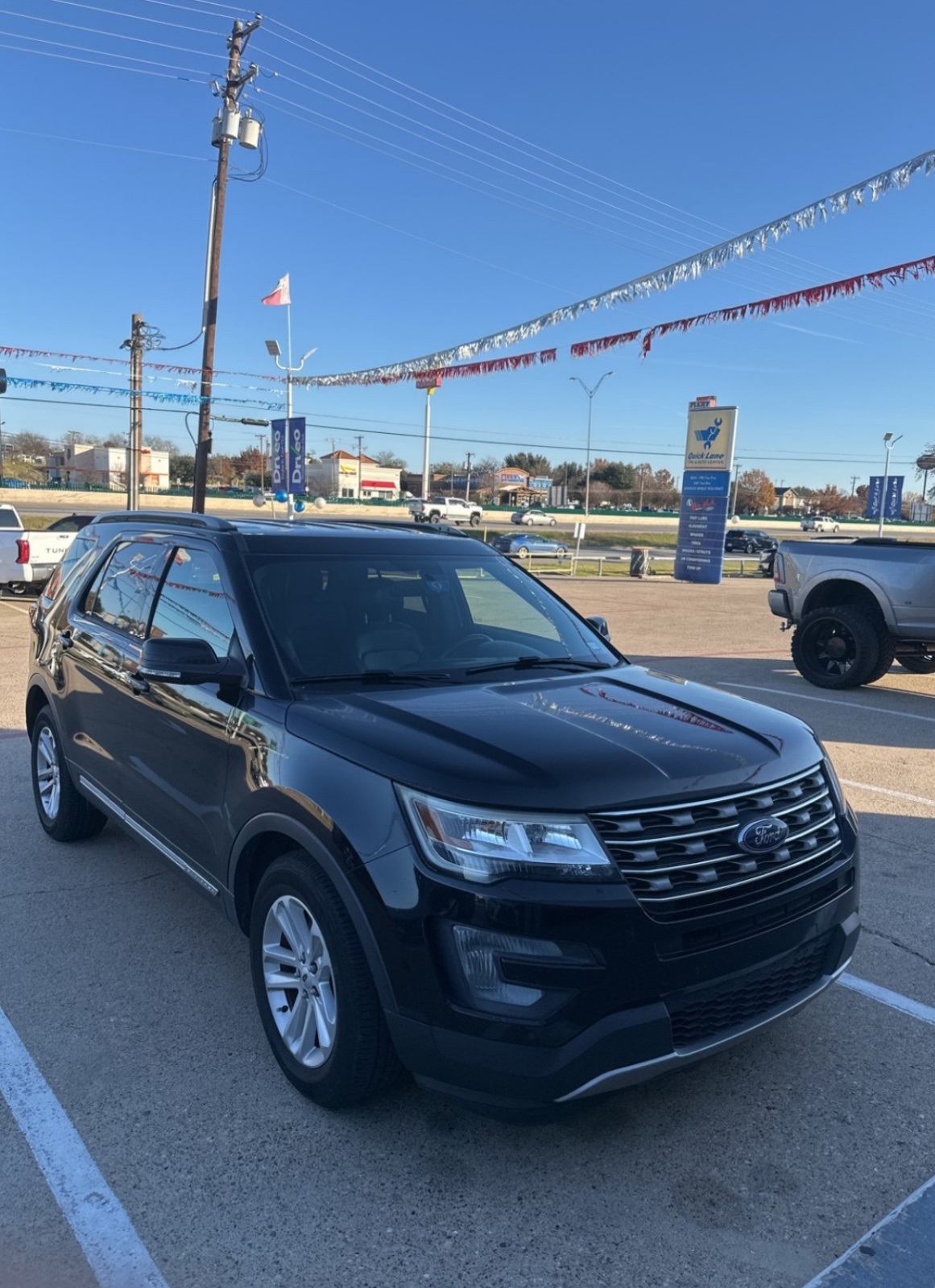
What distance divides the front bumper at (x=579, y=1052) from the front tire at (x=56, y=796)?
297cm

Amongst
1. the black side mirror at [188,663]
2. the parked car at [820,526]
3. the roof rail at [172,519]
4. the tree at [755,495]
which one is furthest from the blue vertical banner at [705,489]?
the tree at [755,495]

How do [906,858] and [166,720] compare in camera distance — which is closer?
[166,720]

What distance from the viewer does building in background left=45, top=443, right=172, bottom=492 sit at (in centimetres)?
9638

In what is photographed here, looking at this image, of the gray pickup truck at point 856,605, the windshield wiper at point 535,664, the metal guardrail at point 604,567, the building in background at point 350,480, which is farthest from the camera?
the building in background at point 350,480

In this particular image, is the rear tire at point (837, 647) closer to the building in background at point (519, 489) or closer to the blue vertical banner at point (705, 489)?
the blue vertical banner at point (705, 489)

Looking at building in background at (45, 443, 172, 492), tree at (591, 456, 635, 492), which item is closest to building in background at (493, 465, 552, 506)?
tree at (591, 456, 635, 492)

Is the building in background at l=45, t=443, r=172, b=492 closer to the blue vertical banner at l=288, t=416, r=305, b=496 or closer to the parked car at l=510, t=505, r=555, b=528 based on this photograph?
the parked car at l=510, t=505, r=555, b=528

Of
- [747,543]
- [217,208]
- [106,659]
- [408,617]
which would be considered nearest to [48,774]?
[106,659]

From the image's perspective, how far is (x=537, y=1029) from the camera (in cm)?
229

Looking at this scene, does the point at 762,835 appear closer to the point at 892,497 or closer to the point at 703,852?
the point at 703,852

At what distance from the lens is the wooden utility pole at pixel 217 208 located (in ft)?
63.4

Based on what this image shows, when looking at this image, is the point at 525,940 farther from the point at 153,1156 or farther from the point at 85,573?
the point at 85,573

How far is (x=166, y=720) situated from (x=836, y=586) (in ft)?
27.3

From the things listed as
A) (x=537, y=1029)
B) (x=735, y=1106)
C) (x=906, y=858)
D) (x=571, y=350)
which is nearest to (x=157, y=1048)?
(x=537, y=1029)
